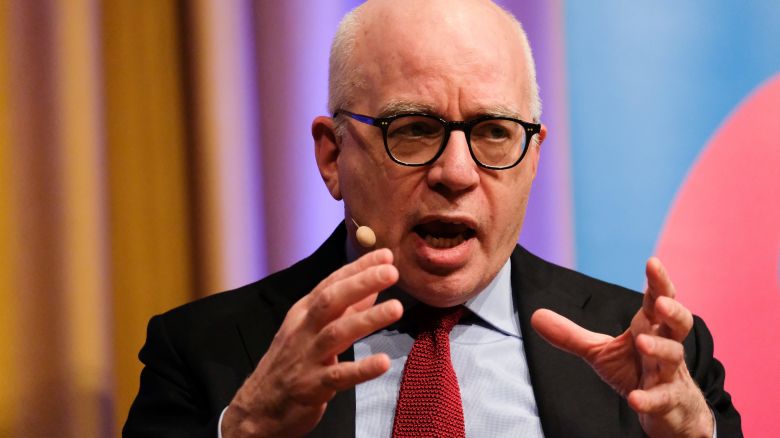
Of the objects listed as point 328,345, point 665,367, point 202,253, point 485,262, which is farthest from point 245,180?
point 665,367

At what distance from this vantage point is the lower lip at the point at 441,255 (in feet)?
5.01

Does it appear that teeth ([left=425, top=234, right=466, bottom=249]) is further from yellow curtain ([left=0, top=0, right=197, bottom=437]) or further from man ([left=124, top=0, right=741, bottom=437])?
yellow curtain ([left=0, top=0, right=197, bottom=437])

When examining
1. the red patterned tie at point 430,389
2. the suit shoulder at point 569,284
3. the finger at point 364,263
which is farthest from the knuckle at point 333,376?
the suit shoulder at point 569,284

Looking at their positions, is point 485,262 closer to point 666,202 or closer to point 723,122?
point 666,202

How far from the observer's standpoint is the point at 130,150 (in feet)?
6.39

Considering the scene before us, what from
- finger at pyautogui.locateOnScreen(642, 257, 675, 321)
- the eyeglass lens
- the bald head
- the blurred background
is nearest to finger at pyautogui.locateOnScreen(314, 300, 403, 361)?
finger at pyautogui.locateOnScreen(642, 257, 675, 321)

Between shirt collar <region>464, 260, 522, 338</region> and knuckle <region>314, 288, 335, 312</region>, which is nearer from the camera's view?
knuckle <region>314, 288, 335, 312</region>

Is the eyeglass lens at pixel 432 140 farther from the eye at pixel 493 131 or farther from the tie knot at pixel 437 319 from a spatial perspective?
the tie knot at pixel 437 319

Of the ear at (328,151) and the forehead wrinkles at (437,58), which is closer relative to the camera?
the forehead wrinkles at (437,58)

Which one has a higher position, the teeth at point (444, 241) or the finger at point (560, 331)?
the teeth at point (444, 241)

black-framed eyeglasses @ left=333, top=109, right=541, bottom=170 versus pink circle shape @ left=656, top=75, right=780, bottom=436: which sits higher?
black-framed eyeglasses @ left=333, top=109, right=541, bottom=170

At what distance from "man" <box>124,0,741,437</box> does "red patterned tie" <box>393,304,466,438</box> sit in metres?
0.02

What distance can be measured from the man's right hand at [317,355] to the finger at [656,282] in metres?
0.35

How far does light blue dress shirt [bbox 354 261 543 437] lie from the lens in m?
1.57
